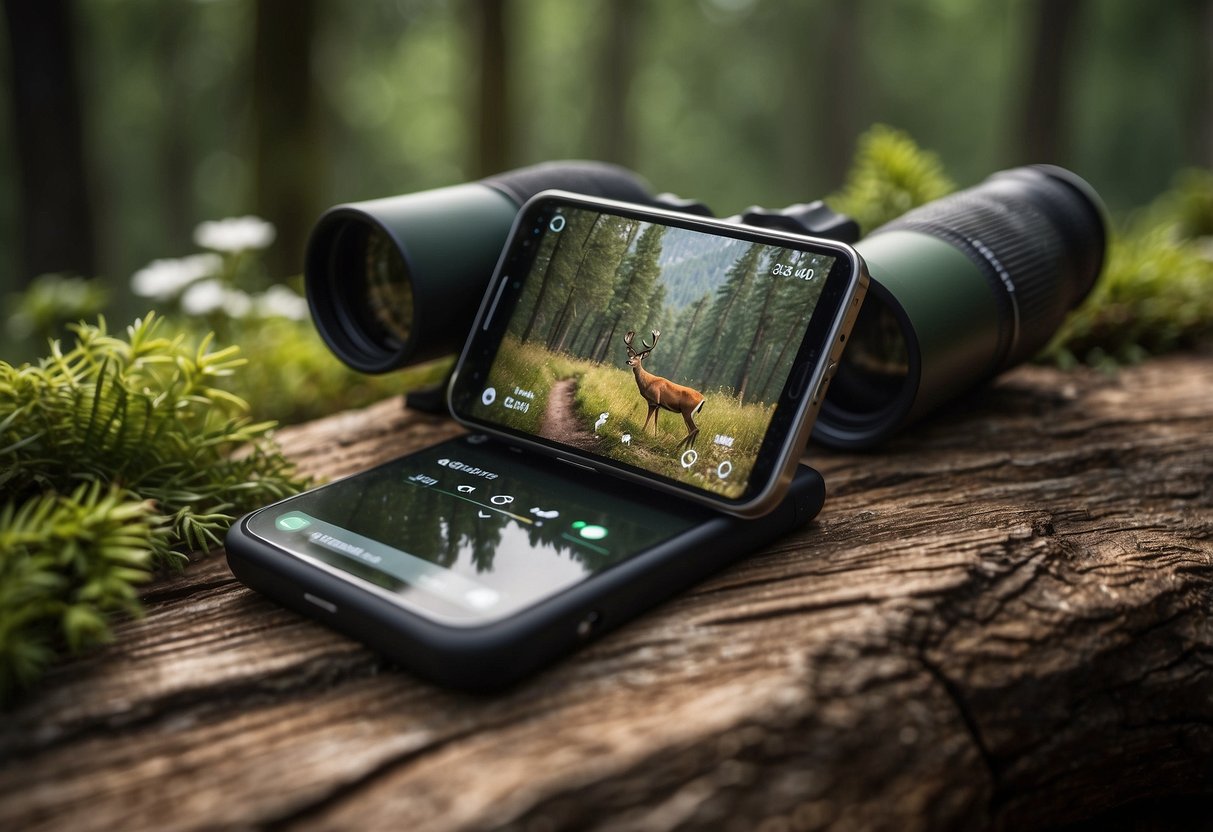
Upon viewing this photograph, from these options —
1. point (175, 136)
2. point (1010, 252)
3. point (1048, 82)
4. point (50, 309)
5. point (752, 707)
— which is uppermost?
point (1048, 82)

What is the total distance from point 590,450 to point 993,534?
667 mm

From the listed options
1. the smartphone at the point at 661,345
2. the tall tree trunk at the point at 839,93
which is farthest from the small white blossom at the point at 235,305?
the tall tree trunk at the point at 839,93

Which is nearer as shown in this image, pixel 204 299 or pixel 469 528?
pixel 469 528

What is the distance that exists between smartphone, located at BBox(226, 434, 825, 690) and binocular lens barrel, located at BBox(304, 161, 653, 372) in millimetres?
357

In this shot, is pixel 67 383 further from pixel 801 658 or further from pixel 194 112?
pixel 194 112

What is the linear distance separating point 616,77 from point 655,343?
34.3 ft

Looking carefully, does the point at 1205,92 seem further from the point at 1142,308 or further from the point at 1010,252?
the point at 1010,252

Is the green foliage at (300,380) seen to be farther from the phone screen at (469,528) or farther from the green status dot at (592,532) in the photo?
the green status dot at (592,532)

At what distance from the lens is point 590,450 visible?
161 centimetres

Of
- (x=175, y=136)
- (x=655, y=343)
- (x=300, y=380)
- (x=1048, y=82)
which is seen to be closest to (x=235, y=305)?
(x=300, y=380)

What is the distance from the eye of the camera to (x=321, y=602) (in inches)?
51.6

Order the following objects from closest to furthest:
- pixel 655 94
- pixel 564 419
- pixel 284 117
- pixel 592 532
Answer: pixel 592 532 → pixel 564 419 → pixel 284 117 → pixel 655 94

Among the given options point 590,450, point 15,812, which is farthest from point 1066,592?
point 15,812

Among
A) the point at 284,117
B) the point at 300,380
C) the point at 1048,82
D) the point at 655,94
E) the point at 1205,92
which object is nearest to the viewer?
the point at 300,380
